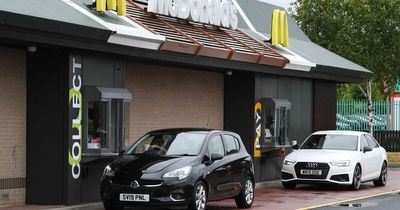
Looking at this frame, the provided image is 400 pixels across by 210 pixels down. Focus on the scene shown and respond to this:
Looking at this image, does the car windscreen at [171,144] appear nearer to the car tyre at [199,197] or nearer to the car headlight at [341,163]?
the car tyre at [199,197]

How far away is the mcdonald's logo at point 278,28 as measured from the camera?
2110 cm

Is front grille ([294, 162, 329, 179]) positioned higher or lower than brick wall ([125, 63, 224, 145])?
lower

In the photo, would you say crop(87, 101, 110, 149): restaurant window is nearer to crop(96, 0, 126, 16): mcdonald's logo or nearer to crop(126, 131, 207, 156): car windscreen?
crop(126, 131, 207, 156): car windscreen

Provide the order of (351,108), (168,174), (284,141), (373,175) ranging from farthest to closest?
(351,108) < (284,141) < (373,175) < (168,174)

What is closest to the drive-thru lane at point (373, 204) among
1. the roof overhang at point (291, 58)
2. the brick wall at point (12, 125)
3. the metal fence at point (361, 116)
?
the roof overhang at point (291, 58)

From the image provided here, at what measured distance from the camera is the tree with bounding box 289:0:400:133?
32094 mm

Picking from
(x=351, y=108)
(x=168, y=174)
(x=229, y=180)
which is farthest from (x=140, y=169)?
(x=351, y=108)

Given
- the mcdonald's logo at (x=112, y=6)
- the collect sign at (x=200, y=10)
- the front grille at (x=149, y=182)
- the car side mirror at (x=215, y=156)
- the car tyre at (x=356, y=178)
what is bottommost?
the car tyre at (x=356, y=178)

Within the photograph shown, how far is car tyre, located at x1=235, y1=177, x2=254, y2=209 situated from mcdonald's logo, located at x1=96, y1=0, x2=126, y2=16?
14.1 feet

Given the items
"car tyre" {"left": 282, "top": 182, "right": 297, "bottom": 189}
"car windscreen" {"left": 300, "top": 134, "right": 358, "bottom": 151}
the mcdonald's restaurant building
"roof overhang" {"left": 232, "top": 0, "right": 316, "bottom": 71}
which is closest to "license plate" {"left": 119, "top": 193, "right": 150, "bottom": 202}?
the mcdonald's restaurant building

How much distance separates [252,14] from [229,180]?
10.5m

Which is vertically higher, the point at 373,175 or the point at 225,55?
the point at 225,55

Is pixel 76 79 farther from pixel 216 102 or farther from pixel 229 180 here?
pixel 216 102

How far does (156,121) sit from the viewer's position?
18.2 metres
